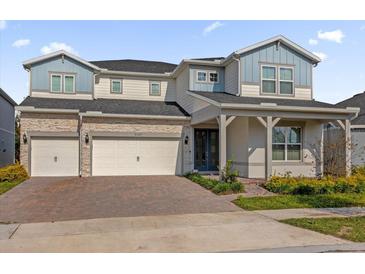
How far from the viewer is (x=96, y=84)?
20.8 m

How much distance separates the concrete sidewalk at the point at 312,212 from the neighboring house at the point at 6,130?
63.3 feet

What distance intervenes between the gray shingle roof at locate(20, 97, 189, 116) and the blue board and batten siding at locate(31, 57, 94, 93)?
91cm

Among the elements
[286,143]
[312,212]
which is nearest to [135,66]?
[286,143]

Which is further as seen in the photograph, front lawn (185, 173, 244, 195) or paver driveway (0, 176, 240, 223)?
front lawn (185, 173, 244, 195)

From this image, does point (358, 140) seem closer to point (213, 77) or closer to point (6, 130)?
point (213, 77)

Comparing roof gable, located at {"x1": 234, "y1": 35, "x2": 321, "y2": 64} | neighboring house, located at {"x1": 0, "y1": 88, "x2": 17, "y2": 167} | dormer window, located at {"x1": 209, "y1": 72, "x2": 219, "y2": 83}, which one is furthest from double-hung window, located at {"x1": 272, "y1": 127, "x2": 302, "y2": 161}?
neighboring house, located at {"x1": 0, "y1": 88, "x2": 17, "y2": 167}

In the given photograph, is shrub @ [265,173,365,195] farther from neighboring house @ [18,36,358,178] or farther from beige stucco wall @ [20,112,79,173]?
beige stucco wall @ [20,112,79,173]

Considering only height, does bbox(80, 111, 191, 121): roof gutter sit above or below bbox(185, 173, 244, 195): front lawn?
above

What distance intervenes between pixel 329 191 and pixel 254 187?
9.05ft

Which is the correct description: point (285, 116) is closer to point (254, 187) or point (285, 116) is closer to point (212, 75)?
point (254, 187)

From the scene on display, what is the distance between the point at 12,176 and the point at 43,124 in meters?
3.10

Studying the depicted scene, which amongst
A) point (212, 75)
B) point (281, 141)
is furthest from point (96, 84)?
point (281, 141)

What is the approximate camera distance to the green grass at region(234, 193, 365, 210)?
10.4 metres

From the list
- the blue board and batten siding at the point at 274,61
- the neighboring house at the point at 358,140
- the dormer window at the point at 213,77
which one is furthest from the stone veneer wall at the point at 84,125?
the neighboring house at the point at 358,140
